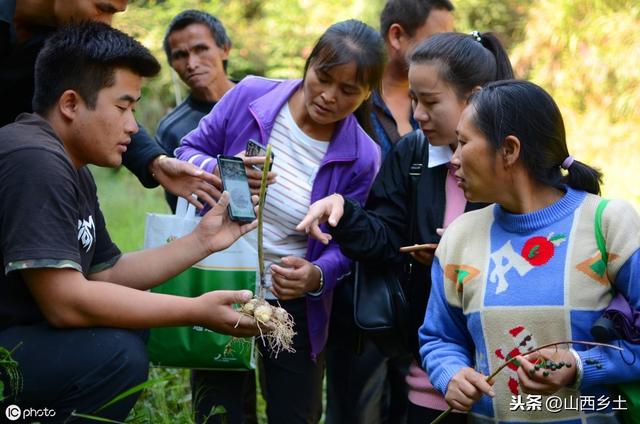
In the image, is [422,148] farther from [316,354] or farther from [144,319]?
[144,319]

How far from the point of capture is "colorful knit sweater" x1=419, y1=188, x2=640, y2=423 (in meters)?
2.63

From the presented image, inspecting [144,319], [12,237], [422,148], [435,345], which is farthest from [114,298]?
[422,148]

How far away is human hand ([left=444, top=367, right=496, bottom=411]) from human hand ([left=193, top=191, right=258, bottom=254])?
0.98m

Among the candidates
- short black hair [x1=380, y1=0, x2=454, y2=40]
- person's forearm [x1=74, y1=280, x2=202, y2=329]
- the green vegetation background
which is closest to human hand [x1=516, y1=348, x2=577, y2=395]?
person's forearm [x1=74, y1=280, x2=202, y2=329]

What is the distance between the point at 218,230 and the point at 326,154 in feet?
2.00

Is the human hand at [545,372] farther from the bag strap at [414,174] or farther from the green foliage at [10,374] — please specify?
the green foliage at [10,374]

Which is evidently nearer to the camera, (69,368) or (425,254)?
(69,368)

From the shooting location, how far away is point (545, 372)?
254cm

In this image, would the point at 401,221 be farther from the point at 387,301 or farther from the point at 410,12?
the point at 410,12

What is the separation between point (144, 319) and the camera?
289cm

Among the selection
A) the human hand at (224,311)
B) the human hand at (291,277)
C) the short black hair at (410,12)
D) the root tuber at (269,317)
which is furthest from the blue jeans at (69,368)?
the short black hair at (410,12)

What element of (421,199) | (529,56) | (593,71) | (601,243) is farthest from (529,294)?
(529,56)

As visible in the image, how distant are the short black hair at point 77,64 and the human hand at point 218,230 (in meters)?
0.57

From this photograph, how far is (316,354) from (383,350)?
0.35 metres
